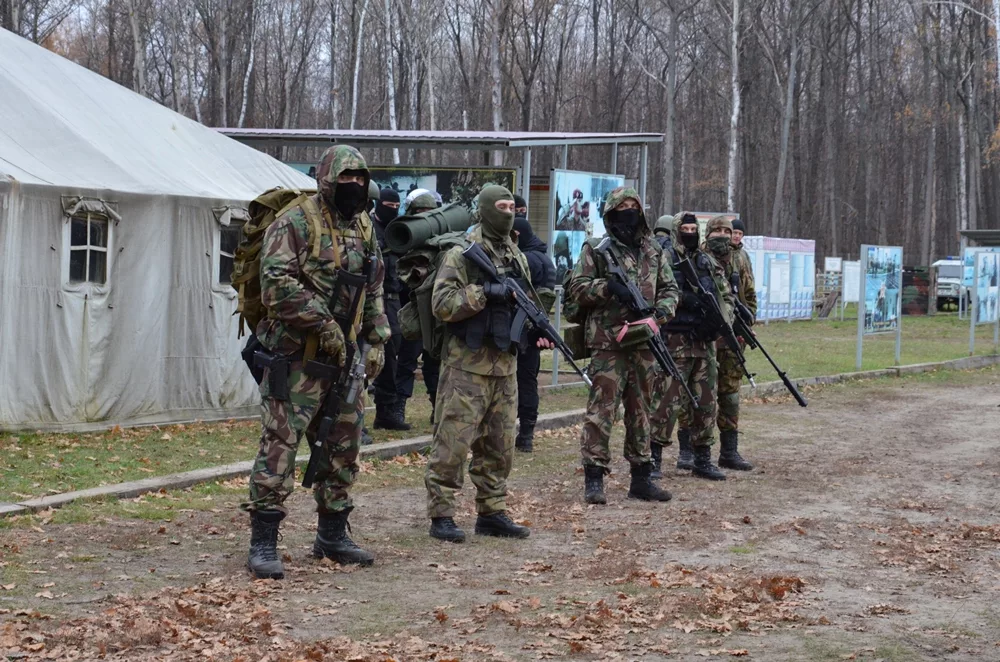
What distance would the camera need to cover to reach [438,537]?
7.16 m

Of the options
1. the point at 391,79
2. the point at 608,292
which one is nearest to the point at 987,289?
the point at 608,292

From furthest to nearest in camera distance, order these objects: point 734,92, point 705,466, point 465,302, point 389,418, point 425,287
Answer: point 734,92 → point 389,418 → point 705,466 → point 425,287 → point 465,302

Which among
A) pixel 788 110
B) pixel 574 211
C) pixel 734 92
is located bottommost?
pixel 574 211

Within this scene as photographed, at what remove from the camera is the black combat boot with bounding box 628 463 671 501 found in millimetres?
8617

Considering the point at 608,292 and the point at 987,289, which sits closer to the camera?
the point at 608,292

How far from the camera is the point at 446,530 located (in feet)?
23.4

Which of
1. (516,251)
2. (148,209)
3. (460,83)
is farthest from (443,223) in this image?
(460,83)

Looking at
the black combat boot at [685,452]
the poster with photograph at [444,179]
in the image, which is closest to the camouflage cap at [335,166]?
the black combat boot at [685,452]

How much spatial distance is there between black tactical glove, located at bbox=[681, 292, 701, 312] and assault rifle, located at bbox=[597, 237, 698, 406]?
73 cm

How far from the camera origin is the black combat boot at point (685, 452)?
1005 cm

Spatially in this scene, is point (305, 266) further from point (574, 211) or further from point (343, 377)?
point (574, 211)

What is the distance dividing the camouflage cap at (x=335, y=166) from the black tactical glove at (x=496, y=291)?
3.62 feet

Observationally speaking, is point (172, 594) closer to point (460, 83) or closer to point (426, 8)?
point (426, 8)

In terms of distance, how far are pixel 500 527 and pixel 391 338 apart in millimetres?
3799
